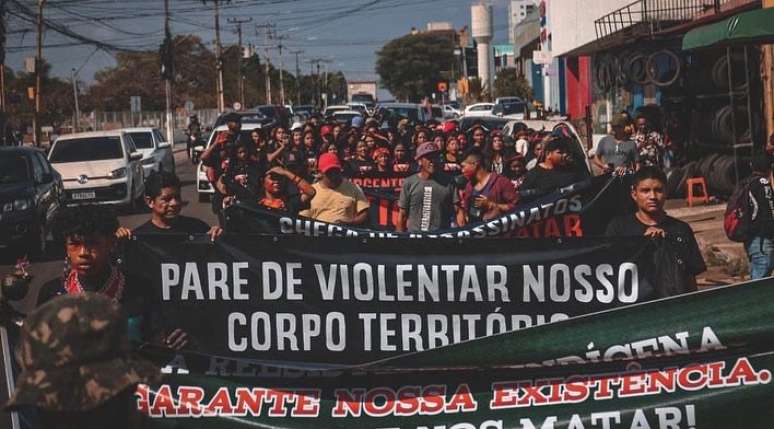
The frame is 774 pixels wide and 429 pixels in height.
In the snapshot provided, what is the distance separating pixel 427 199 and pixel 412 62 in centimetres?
14924

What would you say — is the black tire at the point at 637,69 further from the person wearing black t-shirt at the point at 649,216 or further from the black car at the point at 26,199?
the person wearing black t-shirt at the point at 649,216

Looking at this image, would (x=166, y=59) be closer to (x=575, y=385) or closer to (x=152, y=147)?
(x=152, y=147)

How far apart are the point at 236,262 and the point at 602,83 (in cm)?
2980

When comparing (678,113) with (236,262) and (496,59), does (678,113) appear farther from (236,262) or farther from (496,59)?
(496,59)

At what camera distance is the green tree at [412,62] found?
157m

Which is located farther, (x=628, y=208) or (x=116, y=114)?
(x=116, y=114)

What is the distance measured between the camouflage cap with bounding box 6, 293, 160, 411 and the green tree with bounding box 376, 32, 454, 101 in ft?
503

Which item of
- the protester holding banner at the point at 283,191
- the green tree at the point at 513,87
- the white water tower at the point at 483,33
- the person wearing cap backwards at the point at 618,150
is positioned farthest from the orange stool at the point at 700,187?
the white water tower at the point at 483,33

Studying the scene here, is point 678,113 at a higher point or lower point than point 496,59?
lower

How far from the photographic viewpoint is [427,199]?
1088 centimetres

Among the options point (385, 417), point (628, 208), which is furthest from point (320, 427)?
point (628, 208)

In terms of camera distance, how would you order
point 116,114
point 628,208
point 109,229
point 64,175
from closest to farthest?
point 109,229 < point 628,208 < point 64,175 < point 116,114

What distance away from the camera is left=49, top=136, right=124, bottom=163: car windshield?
24.9 metres

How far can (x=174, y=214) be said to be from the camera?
25.1 feet
